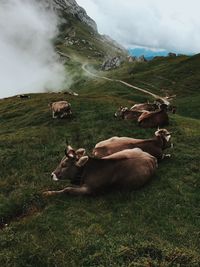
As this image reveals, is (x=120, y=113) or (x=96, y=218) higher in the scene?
(x=120, y=113)

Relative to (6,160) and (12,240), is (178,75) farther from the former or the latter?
(12,240)

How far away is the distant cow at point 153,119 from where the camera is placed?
34.2 metres

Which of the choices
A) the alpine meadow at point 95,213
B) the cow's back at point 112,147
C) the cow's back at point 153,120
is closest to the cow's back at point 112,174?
the alpine meadow at point 95,213

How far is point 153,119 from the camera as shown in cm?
3438

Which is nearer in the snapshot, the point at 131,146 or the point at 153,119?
the point at 131,146

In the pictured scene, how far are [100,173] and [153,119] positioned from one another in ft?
52.0

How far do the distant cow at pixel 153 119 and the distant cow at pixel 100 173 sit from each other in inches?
536

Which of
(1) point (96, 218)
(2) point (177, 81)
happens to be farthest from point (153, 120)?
(2) point (177, 81)

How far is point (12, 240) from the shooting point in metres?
16.0

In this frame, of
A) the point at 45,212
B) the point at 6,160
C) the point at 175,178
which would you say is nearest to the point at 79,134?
the point at 6,160

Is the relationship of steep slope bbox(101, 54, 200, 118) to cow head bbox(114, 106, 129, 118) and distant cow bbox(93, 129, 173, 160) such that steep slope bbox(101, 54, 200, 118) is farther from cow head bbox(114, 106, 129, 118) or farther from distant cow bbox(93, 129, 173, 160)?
distant cow bbox(93, 129, 173, 160)

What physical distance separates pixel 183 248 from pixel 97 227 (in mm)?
3627

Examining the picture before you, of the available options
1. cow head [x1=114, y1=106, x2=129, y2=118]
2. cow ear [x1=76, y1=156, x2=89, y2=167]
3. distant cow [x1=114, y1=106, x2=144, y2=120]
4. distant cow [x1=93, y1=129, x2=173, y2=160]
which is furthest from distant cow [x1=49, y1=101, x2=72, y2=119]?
cow ear [x1=76, y1=156, x2=89, y2=167]

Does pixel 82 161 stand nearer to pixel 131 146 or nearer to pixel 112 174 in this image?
pixel 112 174
